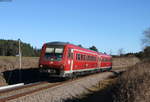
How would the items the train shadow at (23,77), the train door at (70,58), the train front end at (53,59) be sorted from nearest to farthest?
the train front end at (53,59)
the train door at (70,58)
the train shadow at (23,77)

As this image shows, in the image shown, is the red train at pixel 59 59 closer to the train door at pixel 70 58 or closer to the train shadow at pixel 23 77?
the train door at pixel 70 58

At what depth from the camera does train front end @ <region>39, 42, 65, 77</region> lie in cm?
1987

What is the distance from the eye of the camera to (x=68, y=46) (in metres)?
20.8

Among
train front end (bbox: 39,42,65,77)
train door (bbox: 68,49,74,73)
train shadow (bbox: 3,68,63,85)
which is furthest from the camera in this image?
train shadow (bbox: 3,68,63,85)

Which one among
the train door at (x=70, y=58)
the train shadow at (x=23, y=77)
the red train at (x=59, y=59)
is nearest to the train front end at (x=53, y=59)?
the red train at (x=59, y=59)

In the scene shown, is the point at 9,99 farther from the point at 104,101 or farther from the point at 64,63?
the point at 64,63

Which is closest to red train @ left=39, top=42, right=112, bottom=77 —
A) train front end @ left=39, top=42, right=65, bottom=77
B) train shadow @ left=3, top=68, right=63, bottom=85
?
train front end @ left=39, top=42, right=65, bottom=77

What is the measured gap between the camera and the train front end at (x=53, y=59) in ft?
65.2

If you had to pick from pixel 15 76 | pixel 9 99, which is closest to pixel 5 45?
pixel 15 76

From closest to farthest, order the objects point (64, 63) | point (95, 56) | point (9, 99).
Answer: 1. point (9, 99)
2. point (64, 63)
3. point (95, 56)

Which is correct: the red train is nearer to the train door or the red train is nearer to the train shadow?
the train door

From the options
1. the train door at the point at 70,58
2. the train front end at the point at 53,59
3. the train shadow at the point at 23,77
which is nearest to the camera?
the train front end at the point at 53,59

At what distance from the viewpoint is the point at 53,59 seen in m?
20.2

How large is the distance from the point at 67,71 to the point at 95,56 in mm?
12579
